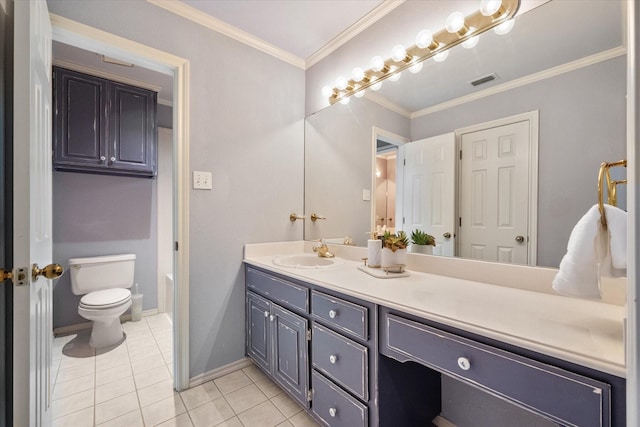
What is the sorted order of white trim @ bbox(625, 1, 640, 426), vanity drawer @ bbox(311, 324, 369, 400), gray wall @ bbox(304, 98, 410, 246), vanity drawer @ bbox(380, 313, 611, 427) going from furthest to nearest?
gray wall @ bbox(304, 98, 410, 246) → vanity drawer @ bbox(311, 324, 369, 400) → vanity drawer @ bbox(380, 313, 611, 427) → white trim @ bbox(625, 1, 640, 426)

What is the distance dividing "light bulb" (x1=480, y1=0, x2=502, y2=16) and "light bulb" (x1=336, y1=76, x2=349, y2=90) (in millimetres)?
879

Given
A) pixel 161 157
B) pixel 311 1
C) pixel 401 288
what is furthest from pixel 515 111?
pixel 161 157

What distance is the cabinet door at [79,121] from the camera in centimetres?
219

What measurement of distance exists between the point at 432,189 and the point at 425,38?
79 cm

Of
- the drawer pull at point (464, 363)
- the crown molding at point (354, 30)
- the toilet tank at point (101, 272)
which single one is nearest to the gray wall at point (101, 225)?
the toilet tank at point (101, 272)

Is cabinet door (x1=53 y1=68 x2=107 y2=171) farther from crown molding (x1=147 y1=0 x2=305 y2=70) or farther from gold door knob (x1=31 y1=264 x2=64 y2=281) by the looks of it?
gold door knob (x1=31 y1=264 x2=64 y2=281)

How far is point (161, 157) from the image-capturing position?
2.96 m

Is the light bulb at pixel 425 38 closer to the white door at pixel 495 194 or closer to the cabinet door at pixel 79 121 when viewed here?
the white door at pixel 495 194

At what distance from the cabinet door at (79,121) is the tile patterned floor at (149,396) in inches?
60.6

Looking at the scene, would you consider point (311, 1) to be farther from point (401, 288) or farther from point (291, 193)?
point (401, 288)

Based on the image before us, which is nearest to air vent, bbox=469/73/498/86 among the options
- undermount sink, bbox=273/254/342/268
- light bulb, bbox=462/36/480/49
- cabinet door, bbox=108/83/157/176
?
light bulb, bbox=462/36/480/49

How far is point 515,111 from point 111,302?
2.93m

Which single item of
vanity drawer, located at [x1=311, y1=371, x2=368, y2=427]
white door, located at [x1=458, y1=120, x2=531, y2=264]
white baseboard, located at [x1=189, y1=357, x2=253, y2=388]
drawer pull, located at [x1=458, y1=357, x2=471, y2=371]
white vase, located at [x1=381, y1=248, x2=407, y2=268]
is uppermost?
white door, located at [x1=458, y1=120, x2=531, y2=264]

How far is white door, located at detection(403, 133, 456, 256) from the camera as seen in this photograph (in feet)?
4.63
